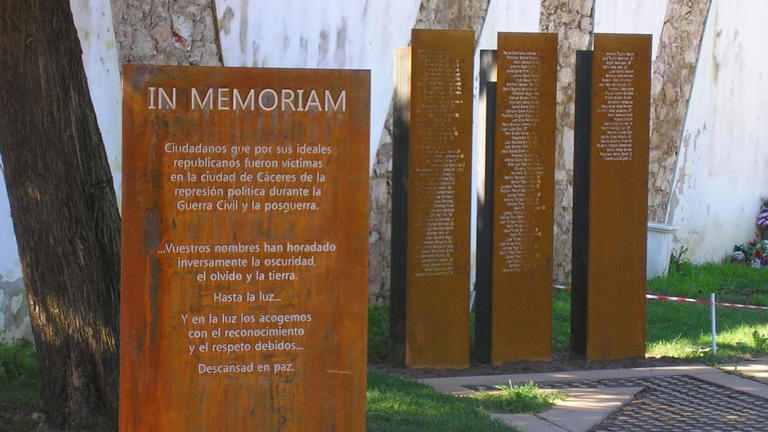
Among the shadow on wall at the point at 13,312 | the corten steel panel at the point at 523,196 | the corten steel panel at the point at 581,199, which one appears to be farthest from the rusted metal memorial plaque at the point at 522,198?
the shadow on wall at the point at 13,312

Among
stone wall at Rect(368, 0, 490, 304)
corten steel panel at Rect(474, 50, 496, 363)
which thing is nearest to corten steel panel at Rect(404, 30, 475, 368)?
corten steel panel at Rect(474, 50, 496, 363)

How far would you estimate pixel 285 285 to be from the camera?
13.4 feet

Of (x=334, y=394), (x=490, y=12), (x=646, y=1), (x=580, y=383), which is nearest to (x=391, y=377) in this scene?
(x=580, y=383)

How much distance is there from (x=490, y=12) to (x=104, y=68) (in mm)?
4474

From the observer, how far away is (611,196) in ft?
28.4

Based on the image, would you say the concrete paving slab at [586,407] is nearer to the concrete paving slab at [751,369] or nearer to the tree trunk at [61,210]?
the concrete paving slab at [751,369]

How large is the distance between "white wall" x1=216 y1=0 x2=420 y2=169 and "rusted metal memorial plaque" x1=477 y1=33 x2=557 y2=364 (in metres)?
2.23

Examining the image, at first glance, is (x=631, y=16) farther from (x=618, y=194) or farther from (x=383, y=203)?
(x=618, y=194)

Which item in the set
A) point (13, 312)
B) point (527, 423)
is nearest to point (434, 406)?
point (527, 423)

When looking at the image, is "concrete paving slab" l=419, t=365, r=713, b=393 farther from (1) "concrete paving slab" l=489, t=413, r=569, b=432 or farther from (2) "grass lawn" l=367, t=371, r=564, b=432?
(1) "concrete paving slab" l=489, t=413, r=569, b=432

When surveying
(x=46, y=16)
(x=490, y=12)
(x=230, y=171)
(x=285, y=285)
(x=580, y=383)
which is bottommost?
(x=580, y=383)

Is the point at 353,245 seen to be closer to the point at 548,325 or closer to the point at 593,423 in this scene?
the point at 593,423

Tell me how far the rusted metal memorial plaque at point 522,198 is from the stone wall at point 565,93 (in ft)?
13.3

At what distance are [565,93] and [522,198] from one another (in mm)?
4400
